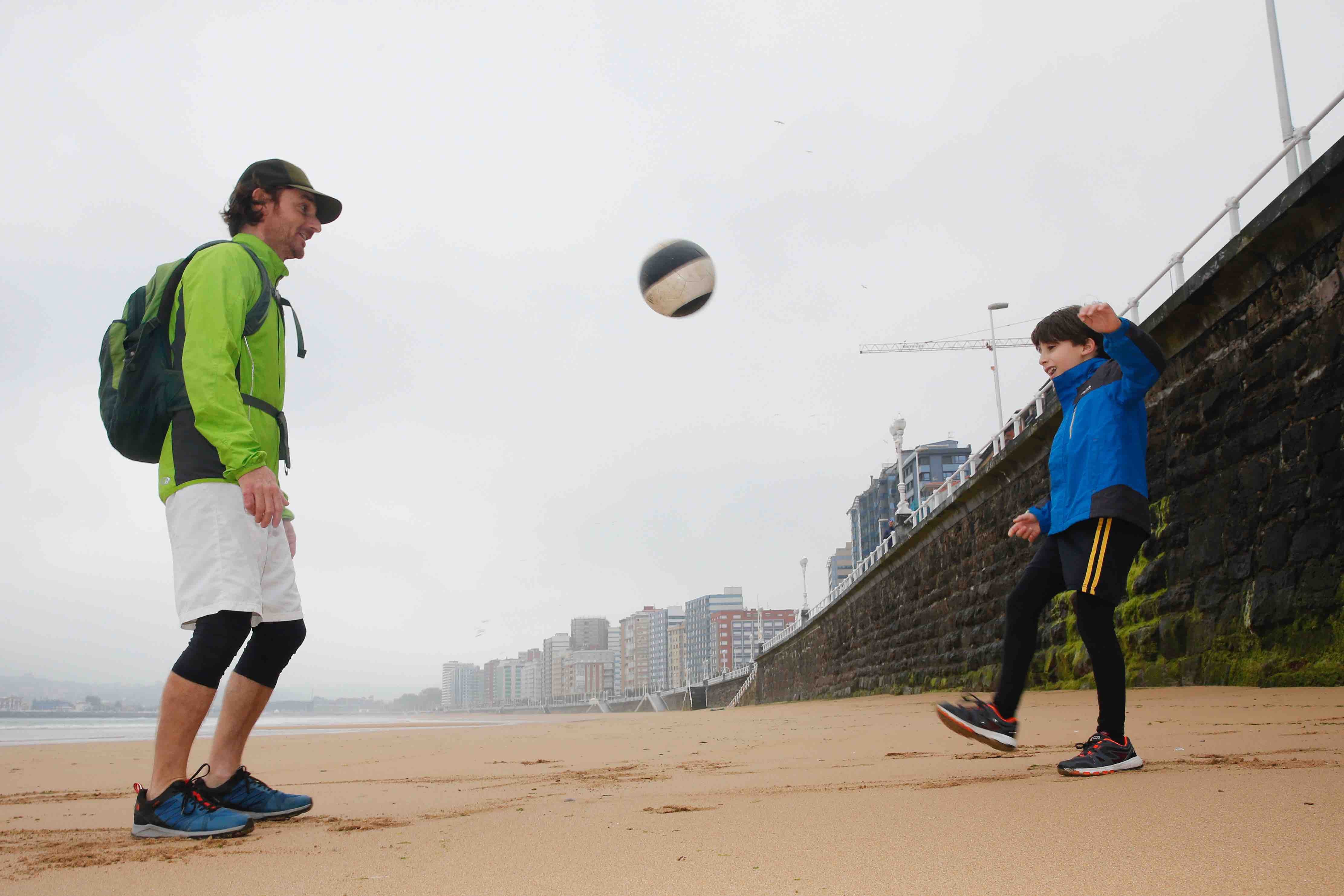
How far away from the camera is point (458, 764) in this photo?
4.76m

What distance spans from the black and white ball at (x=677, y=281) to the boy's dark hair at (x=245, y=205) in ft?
11.2

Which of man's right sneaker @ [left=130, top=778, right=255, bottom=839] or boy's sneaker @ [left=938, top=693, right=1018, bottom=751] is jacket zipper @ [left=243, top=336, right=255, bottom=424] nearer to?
man's right sneaker @ [left=130, top=778, right=255, bottom=839]

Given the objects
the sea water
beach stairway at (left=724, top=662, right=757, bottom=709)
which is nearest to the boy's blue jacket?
the sea water

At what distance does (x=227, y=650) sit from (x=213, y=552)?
0.88ft

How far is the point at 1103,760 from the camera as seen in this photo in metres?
2.63

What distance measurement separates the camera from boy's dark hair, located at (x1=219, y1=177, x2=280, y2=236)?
9.70ft

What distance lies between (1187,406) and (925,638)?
8.64 m

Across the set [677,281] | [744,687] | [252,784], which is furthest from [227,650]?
[744,687]

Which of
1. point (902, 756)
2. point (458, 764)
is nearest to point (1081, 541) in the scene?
point (902, 756)

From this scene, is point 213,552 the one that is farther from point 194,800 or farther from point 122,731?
point 122,731

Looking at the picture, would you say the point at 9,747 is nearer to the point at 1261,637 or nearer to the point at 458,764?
the point at 458,764

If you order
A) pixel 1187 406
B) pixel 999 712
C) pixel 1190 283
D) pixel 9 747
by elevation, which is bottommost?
pixel 9 747

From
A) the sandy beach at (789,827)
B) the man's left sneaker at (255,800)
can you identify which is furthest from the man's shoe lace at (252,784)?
the sandy beach at (789,827)

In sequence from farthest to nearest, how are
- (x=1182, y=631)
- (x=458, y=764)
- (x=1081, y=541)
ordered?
(x=1182, y=631) < (x=458, y=764) < (x=1081, y=541)
